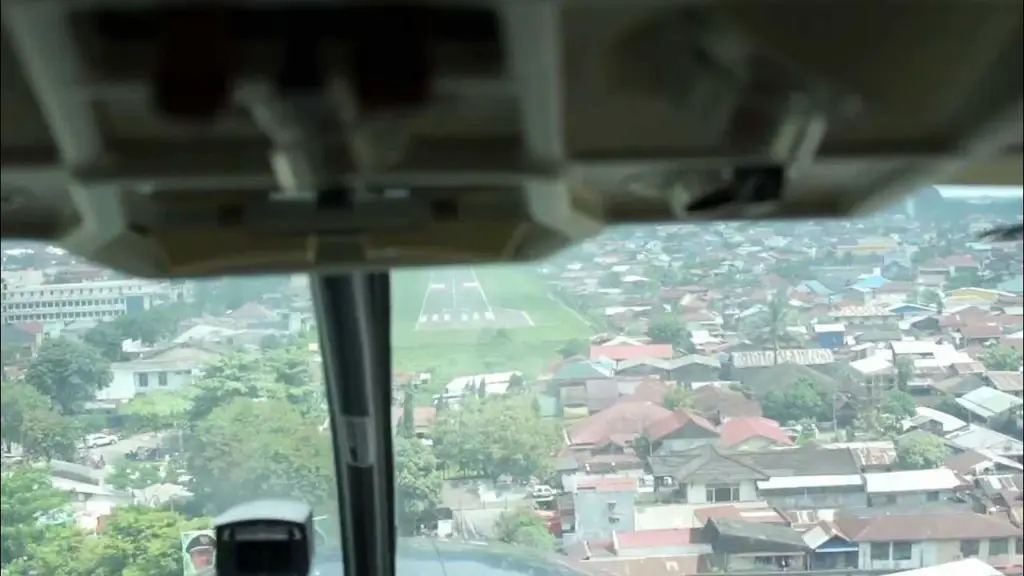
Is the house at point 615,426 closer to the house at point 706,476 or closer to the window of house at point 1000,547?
the house at point 706,476

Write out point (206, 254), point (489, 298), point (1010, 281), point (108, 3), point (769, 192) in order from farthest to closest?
point (1010, 281), point (489, 298), point (206, 254), point (769, 192), point (108, 3)

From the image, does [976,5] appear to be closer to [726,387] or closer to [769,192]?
[769,192]

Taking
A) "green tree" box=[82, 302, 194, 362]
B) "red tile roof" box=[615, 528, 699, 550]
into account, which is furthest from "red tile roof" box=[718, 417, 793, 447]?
"green tree" box=[82, 302, 194, 362]

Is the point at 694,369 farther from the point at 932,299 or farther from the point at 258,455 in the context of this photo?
the point at 258,455

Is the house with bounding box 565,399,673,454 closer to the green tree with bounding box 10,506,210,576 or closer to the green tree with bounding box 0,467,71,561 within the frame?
the green tree with bounding box 10,506,210,576

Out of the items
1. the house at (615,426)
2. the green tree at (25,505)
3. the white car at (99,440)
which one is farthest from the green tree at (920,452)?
the green tree at (25,505)

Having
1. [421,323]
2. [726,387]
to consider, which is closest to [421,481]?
[421,323]
